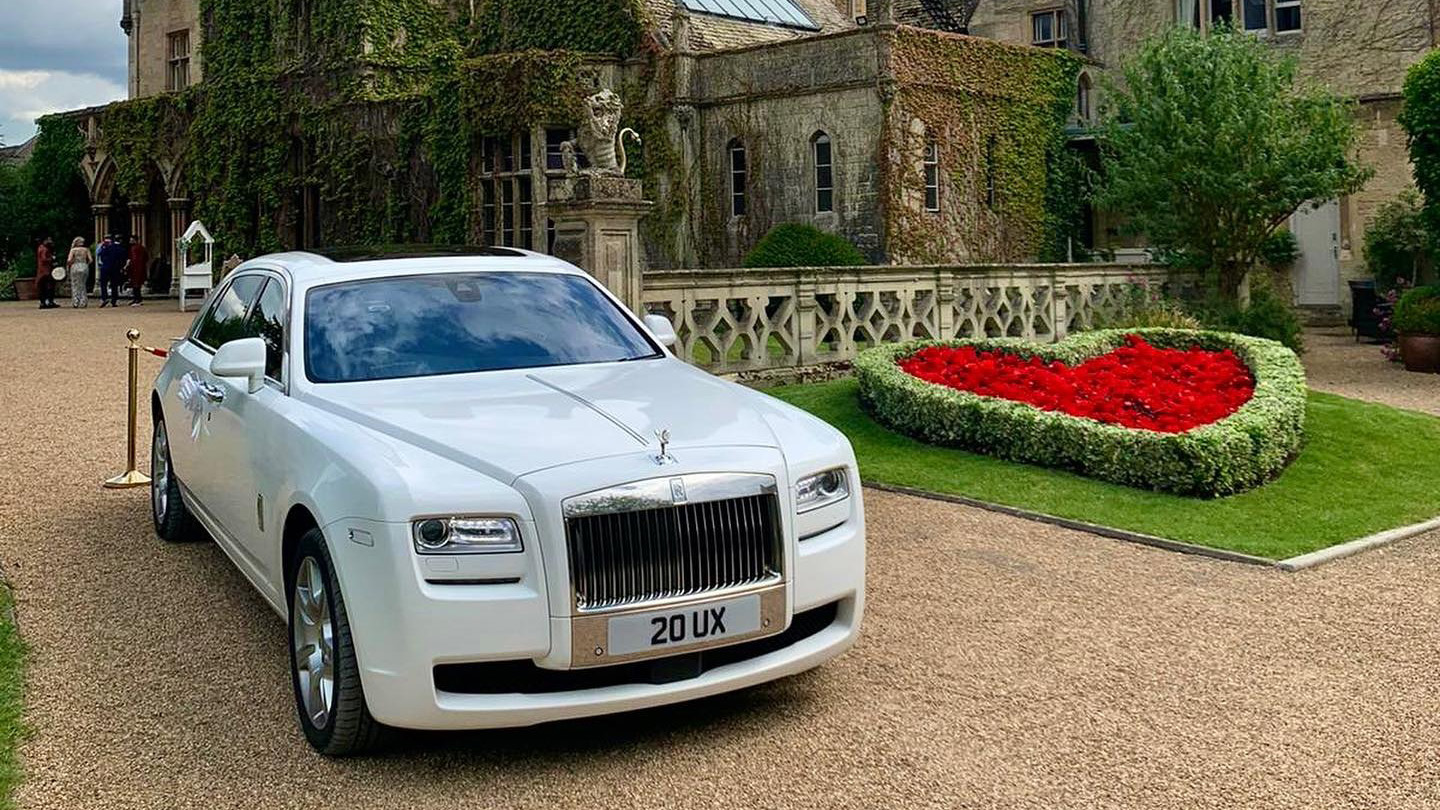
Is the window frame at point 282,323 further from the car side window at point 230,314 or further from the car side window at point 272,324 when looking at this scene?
the car side window at point 230,314

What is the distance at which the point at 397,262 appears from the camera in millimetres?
6023

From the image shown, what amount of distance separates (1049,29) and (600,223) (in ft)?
70.3

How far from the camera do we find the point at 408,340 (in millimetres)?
5539

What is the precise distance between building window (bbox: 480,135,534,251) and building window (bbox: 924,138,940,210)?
711cm

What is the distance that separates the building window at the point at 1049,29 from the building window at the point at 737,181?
Result: 920 centimetres

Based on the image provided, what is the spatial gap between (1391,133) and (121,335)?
Result: 22836 millimetres

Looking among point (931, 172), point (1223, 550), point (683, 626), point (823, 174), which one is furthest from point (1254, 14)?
point (683, 626)

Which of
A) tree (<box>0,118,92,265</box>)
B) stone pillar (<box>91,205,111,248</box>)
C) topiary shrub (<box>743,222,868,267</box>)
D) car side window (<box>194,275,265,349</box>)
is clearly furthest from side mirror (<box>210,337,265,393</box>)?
tree (<box>0,118,92,265</box>)

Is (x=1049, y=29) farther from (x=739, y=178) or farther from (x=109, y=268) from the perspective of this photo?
(x=109, y=268)

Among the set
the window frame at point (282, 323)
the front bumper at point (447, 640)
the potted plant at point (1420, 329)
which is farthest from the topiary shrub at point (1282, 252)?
the front bumper at point (447, 640)

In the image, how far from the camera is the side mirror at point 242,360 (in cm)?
528

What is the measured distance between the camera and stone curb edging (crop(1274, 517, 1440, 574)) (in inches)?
283

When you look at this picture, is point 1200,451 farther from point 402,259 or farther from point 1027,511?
point 402,259

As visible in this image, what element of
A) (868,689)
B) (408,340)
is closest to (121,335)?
(408,340)
